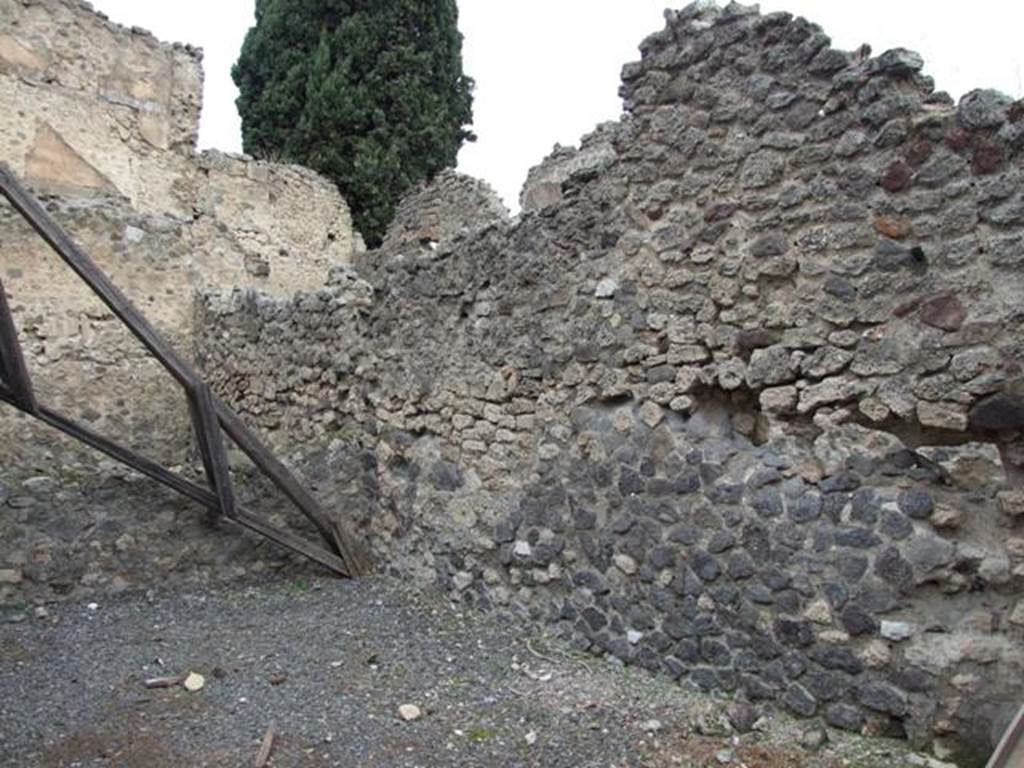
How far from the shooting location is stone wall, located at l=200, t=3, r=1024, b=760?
3.19 m

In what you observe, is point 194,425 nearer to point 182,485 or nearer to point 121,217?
point 182,485

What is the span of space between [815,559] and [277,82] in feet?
48.0

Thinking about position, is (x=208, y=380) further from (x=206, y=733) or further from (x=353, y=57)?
(x=353, y=57)

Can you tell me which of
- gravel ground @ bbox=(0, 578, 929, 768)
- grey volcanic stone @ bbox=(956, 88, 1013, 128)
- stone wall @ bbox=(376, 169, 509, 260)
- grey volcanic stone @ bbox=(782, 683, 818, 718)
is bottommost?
gravel ground @ bbox=(0, 578, 929, 768)

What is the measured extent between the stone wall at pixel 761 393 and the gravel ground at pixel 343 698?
24 centimetres

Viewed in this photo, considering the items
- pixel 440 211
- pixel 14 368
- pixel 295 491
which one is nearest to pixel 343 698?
pixel 295 491

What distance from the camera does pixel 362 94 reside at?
14.7 meters

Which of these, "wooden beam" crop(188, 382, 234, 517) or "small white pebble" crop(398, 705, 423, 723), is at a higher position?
"wooden beam" crop(188, 382, 234, 517)

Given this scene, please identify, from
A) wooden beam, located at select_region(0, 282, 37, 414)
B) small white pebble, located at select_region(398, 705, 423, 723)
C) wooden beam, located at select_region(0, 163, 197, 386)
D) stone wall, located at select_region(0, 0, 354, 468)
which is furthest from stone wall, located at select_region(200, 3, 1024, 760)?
stone wall, located at select_region(0, 0, 354, 468)

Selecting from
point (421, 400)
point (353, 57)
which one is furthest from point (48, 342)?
point (353, 57)

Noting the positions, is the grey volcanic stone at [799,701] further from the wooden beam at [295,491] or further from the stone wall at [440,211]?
the stone wall at [440,211]

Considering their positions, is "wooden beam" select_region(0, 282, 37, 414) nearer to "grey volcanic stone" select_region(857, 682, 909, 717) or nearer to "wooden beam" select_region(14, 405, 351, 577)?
"wooden beam" select_region(14, 405, 351, 577)

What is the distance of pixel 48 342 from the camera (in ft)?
22.8

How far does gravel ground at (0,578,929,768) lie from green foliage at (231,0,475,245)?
10340 millimetres
